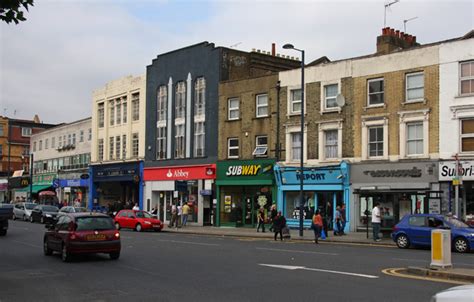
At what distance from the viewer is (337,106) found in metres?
34.9

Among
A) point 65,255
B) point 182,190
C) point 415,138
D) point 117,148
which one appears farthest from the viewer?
point 117,148

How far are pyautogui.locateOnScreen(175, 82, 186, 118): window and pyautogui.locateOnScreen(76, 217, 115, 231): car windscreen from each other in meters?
27.6

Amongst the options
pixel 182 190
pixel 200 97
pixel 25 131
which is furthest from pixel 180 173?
pixel 25 131

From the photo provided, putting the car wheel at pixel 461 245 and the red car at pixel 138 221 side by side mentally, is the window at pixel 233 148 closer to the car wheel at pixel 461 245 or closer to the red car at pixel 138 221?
the red car at pixel 138 221

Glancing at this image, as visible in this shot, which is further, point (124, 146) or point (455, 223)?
point (124, 146)

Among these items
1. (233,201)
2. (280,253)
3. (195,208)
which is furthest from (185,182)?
(280,253)

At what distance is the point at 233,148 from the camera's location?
41500 millimetres

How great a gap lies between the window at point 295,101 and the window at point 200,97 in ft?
28.4

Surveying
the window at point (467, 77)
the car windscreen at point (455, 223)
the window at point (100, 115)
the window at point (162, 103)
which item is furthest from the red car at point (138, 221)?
the window at point (100, 115)

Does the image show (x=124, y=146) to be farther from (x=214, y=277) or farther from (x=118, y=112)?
(x=214, y=277)

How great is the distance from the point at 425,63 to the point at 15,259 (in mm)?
21848

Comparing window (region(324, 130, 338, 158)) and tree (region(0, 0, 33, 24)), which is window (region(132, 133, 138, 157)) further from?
tree (region(0, 0, 33, 24))

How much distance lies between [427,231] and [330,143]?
40.5ft

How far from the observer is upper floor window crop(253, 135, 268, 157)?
3897cm
